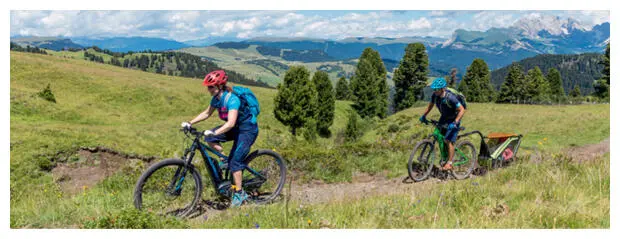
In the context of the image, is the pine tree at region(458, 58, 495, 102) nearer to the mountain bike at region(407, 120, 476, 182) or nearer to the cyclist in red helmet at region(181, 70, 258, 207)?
the mountain bike at region(407, 120, 476, 182)

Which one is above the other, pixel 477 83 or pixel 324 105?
pixel 477 83

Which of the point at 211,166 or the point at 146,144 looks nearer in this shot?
the point at 211,166

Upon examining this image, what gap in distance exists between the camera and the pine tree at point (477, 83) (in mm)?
82375

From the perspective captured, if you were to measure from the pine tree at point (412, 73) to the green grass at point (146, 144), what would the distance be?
735 inches

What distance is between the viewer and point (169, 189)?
6574mm

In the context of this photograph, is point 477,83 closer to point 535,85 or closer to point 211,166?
point 535,85

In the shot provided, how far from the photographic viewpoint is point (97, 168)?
51.8 ft

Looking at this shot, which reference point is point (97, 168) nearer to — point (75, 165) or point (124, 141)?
point (75, 165)

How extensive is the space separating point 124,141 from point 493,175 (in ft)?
96.0

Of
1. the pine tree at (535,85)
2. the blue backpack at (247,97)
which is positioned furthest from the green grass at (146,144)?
the pine tree at (535,85)

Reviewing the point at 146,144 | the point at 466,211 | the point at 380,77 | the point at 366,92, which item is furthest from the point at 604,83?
the point at 466,211

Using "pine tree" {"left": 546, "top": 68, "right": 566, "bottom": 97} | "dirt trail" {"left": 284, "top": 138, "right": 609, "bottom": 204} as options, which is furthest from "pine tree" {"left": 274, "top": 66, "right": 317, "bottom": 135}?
"pine tree" {"left": 546, "top": 68, "right": 566, "bottom": 97}

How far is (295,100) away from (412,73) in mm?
40125

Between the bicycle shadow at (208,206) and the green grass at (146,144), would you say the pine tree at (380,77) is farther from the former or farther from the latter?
the bicycle shadow at (208,206)
